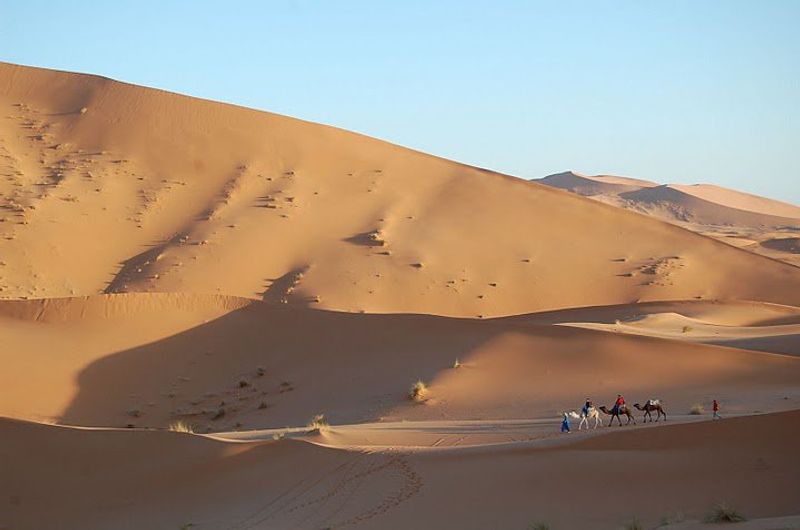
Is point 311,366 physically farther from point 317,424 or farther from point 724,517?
point 724,517

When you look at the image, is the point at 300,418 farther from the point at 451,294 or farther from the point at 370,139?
the point at 370,139

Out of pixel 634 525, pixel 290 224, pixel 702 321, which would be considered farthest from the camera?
pixel 290 224

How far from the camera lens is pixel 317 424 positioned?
16359mm

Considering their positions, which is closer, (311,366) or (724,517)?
(724,517)

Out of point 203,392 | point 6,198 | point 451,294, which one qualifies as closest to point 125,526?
point 203,392

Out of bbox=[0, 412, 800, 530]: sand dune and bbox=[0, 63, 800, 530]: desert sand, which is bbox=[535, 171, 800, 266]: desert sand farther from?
bbox=[0, 412, 800, 530]: sand dune

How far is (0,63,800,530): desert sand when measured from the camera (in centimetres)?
1163

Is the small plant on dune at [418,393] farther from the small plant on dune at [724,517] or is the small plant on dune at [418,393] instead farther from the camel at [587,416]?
the small plant on dune at [724,517]

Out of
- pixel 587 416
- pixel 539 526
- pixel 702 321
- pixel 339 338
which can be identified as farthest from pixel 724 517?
pixel 702 321

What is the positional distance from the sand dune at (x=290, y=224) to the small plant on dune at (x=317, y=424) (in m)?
15.8

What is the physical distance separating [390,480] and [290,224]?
2880 cm

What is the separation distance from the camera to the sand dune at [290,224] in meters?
36.0

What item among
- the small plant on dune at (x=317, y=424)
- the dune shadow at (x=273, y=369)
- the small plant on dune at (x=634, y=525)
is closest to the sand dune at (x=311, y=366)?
the dune shadow at (x=273, y=369)

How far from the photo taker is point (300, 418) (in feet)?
62.2
